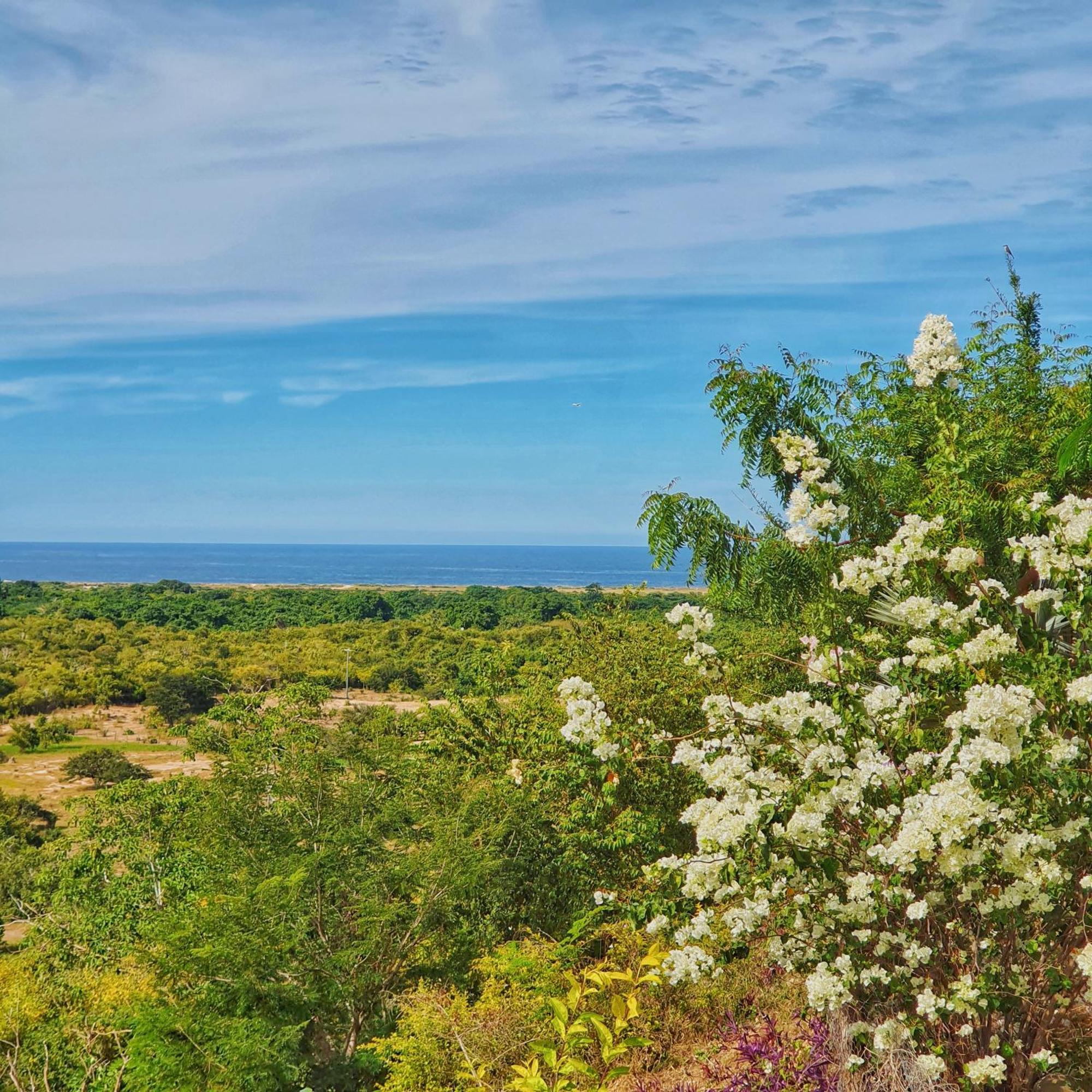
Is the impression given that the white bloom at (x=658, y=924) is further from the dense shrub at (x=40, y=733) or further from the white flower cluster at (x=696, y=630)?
the dense shrub at (x=40, y=733)

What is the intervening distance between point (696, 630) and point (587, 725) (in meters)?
0.80

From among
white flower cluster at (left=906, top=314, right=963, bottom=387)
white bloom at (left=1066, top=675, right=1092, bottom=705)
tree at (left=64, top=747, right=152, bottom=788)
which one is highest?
white flower cluster at (left=906, top=314, right=963, bottom=387)

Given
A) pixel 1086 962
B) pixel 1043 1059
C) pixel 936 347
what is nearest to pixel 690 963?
pixel 1043 1059

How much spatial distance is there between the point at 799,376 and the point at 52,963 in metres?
8.90

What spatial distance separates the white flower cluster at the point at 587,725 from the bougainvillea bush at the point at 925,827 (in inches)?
A: 0.5

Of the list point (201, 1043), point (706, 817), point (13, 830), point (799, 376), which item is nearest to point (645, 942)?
point (201, 1043)

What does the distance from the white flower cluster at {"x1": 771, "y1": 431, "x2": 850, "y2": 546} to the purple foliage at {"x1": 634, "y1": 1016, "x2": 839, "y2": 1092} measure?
2.38 metres

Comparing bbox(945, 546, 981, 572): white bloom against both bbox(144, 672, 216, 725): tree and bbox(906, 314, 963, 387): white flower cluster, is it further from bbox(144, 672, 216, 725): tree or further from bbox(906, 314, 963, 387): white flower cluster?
bbox(144, 672, 216, 725): tree

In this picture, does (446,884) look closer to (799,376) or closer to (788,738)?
(788,738)

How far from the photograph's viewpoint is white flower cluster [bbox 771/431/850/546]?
5234 mm

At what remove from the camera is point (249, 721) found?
38.2 feet

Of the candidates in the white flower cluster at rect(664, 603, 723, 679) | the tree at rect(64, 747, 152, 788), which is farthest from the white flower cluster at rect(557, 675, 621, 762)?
the tree at rect(64, 747, 152, 788)

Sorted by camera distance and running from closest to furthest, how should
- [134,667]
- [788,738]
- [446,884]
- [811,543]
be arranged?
[788,738], [811,543], [446,884], [134,667]

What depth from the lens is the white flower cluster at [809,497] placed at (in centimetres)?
523
